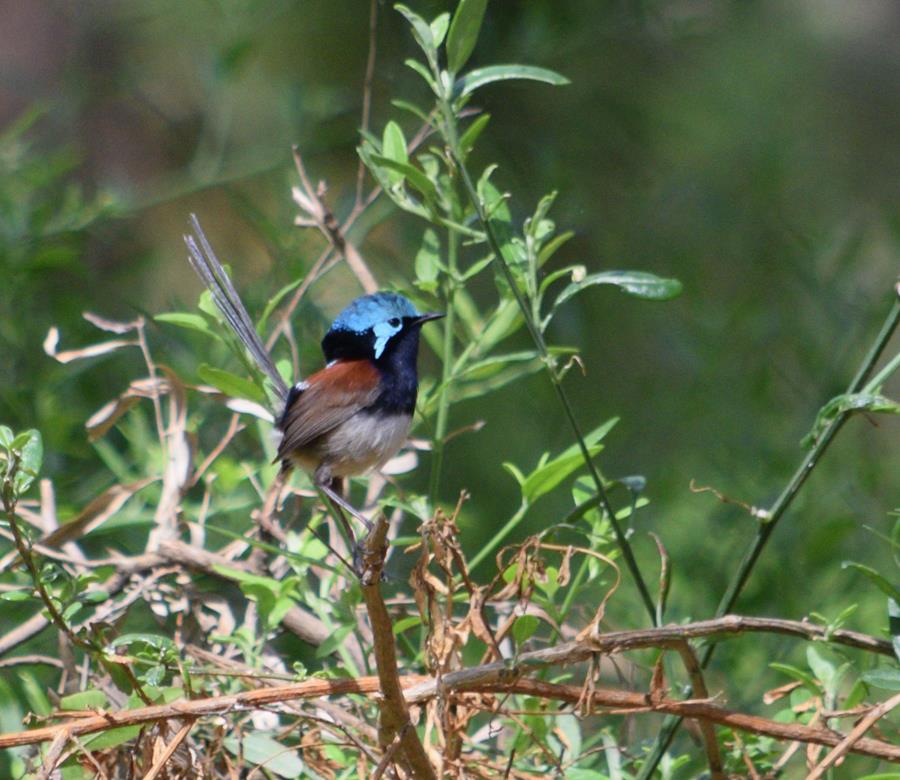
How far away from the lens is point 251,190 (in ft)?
14.9

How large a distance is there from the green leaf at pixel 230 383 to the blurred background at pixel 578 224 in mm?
698

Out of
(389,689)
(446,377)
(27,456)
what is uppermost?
(27,456)

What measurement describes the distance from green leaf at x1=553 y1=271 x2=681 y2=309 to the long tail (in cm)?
58

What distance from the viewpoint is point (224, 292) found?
2.14 meters

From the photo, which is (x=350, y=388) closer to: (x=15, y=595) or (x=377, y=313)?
(x=377, y=313)

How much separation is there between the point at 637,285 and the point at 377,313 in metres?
0.69

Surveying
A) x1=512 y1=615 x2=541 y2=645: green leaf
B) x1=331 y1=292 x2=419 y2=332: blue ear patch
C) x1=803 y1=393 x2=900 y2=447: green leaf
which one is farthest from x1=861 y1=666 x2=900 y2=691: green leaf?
x1=331 y1=292 x2=419 y2=332: blue ear patch

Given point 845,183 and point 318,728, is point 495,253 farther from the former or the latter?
point 845,183

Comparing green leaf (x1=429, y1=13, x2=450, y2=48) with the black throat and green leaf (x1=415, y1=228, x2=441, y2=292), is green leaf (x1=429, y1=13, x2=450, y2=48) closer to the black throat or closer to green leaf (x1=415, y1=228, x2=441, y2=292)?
green leaf (x1=415, y1=228, x2=441, y2=292)

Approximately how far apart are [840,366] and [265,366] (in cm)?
147

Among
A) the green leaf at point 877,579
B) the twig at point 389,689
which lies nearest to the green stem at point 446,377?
the twig at point 389,689

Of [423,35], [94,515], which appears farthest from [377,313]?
[423,35]

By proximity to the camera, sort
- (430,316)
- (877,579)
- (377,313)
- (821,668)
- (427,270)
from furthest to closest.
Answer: (377,313), (430,316), (427,270), (821,668), (877,579)

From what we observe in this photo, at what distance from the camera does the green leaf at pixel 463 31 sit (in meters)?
1.70
